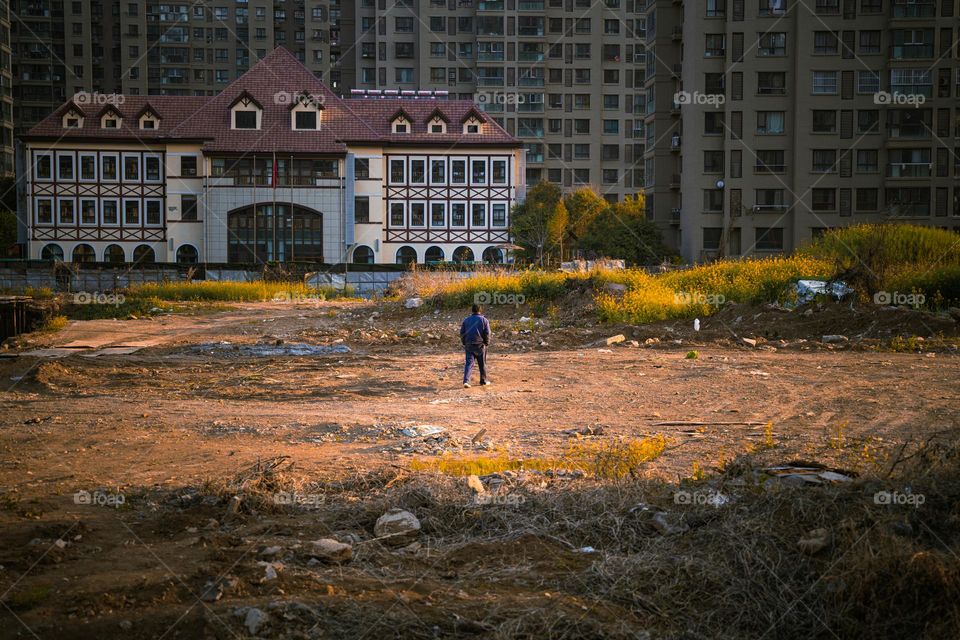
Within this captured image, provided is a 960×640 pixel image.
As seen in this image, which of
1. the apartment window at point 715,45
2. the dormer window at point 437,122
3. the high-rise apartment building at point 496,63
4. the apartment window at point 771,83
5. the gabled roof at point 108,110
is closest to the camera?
the apartment window at point 771,83

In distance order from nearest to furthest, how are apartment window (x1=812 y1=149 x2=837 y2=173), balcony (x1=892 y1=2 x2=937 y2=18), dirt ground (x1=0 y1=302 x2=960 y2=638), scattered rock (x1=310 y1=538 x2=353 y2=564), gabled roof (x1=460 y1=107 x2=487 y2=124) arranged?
dirt ground (x1=0 y1=302 x2=960 y2=638)
scattered rock (x1=310 y1=538 x2=353 y2=564)
balcony (x1=892 y1=2 x2=937 y2=18)
apartment window (x1=812 y1=149 x2=837 y2=173)
gabled roof (x1=460 y1=107 x2=487 y2=124)

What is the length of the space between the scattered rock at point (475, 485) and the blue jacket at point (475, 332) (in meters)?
7.50

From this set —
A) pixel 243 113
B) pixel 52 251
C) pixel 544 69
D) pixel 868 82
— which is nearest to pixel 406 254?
pixel 243 113

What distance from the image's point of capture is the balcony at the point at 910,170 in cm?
6209

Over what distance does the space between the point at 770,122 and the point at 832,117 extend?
3991mm

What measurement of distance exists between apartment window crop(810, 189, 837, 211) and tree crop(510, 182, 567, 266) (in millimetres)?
16617

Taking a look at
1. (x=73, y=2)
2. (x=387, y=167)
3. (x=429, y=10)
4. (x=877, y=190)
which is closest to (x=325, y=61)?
(x=429, y=10)

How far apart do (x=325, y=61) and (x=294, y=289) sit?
72477mm

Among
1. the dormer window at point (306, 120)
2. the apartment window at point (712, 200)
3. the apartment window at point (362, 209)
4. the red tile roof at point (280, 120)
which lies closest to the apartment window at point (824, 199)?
the apartment window at point (712, 200)

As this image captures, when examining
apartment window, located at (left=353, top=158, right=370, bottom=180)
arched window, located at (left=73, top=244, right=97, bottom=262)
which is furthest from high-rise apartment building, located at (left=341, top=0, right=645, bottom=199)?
arched window, located at (left=73, top=244, right=97, bottom=262)

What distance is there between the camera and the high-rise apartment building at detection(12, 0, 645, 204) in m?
100

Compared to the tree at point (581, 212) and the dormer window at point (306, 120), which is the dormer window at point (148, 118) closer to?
the dormer window at point (306, 120)

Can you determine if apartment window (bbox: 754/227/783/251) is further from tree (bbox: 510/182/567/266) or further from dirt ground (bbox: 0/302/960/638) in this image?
dirt ground (bbox: 0/302/960/638)

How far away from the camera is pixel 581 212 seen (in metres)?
68.6
